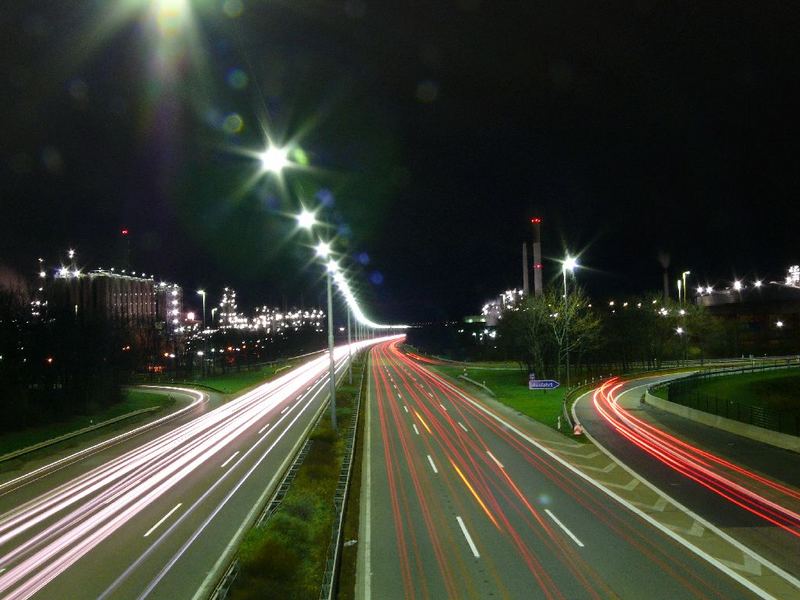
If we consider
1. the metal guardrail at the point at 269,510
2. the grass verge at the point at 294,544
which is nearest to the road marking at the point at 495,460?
the grass verge at the point at 294,544

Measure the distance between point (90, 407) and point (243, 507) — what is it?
3572 cm

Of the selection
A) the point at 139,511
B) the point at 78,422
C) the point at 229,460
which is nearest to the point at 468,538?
the point at 139,511

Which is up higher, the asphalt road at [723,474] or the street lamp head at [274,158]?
the street lamp head at [274,158]

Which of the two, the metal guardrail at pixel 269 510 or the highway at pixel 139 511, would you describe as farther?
the highway at pixel 139 511

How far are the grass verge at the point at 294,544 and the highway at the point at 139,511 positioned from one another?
896 millimetres

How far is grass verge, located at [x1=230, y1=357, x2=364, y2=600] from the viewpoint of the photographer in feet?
36.2

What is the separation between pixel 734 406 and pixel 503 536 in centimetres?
2591

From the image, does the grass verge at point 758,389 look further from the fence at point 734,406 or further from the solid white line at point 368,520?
the solid white line at point 368,520

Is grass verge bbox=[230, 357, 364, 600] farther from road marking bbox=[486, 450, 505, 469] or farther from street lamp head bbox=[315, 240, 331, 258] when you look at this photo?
street lamp head bbox=[315, 240, 331, 258]

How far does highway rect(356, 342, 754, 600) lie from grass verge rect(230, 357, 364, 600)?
97 cm

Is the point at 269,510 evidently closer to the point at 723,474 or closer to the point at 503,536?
the point at 503,536

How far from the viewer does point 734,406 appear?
34719mm

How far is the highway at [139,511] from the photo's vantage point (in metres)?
12.5

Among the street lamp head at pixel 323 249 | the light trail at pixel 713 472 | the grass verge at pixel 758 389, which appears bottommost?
the light trail at pixel 713 472
